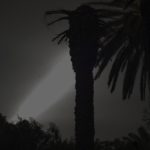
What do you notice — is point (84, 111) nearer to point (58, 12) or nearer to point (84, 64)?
point (84, 64)

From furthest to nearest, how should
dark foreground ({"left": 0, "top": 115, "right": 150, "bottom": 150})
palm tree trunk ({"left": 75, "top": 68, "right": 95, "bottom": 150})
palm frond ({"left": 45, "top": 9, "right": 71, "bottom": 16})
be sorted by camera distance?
dark foreground ({"left": 0, "top": 115, "right": 150, "bottom": 150}) < palm frond ({"left": 45, "top": 9, "right": 71, "bottom": 16}) < palm tree trunk ({"left": 75, "top": 68, "right": 95, "bottom": 150})

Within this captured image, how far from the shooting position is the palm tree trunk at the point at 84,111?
58.0ft

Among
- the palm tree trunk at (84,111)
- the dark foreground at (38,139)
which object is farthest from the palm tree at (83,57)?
the dark foreground at (38,139)

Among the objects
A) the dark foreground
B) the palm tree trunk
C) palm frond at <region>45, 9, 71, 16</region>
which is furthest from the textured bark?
the dark foreground

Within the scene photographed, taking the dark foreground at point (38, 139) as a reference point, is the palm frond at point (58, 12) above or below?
below

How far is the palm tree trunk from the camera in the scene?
1767 centimetres

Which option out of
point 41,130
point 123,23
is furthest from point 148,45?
point 41,130

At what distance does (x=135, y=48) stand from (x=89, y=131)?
572cm

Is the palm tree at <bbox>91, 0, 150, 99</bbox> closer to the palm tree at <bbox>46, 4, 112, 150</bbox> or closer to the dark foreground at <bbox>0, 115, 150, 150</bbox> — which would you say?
the palm tree at <bbox>46, 4, 112, 150</bbox>

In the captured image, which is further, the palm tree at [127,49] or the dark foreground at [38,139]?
the dark foreground at [38,139]

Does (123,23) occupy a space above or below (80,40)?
A: above

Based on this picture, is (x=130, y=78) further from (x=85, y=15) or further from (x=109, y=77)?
(x=85, y=15)

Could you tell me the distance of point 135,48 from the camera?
2175cm

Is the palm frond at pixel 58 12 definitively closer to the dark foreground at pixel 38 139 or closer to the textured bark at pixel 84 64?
the textured bark at pixel 84 64
